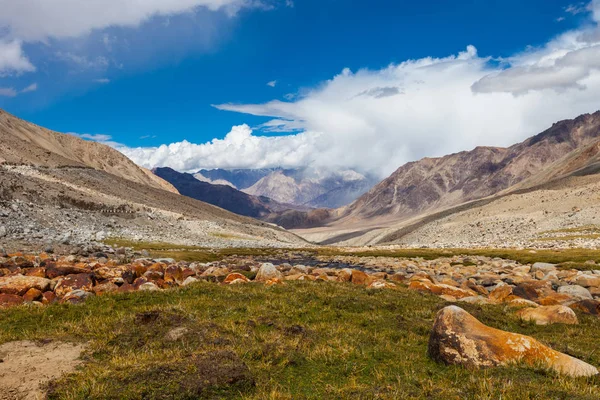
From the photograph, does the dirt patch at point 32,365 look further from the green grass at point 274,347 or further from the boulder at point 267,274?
the boulder at point 267,274

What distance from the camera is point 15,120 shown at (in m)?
175

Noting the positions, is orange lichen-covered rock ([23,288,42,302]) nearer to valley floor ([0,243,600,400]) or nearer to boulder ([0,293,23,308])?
boulder ([0,293,23,308])

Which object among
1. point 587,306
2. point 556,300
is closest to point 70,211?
point 556,300

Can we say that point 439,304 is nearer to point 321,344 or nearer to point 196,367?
point 321,344

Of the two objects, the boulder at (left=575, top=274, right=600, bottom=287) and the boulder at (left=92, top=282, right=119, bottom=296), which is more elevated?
the boulder at (left=92, top=282, right=119, bottom=296)

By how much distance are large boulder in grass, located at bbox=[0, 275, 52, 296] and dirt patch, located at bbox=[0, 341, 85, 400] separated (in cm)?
856

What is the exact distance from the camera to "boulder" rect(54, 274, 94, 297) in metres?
18.7

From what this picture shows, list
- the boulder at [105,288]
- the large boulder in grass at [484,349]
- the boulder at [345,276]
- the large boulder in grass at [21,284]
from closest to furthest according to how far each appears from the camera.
A: the large boulder in grass at [484,349] < the large boulder in grass at [21,284] < the boulder at [105,288] < the boulder at [345,276]

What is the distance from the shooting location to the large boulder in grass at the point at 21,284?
1755 cm

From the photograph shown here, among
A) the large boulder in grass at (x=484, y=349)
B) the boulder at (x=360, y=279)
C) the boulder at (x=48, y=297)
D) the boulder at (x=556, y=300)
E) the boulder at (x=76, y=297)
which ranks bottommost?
the boulder at (x=556, y=300)

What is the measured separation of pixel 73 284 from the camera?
63.7 ft

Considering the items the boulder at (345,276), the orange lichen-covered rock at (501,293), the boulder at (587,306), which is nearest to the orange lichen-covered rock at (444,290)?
the orange lichen-covered rock at (501,293)

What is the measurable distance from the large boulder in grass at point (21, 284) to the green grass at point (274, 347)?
462cm

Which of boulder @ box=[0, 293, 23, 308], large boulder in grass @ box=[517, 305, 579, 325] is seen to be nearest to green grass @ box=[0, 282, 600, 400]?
large boulder in grass @ box=[517, 305, 579, 325]
